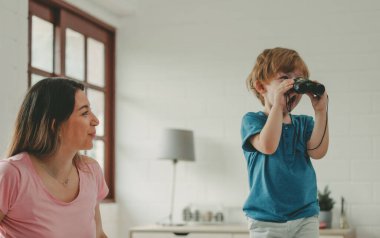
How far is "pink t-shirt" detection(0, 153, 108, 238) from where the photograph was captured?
2148 mm

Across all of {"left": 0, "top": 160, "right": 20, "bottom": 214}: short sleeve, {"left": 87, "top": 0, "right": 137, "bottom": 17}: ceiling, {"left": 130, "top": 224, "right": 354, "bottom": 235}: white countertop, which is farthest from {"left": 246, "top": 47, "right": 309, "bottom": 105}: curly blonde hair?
{"left": 87, "top": 0, "right": 137, "bottom": 17}: ceiling

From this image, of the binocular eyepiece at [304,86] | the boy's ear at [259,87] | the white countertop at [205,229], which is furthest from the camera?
the white countertop at [205,229]

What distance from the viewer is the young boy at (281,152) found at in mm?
2434

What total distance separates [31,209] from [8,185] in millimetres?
108

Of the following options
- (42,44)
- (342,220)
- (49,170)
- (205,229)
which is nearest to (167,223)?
(205,229)

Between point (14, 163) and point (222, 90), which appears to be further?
point (222, 90)

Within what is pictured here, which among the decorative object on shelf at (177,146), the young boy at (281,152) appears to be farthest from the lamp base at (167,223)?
the young boy at (281,152)

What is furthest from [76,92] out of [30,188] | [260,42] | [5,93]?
[260,42]

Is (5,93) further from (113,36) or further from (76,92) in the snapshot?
(113,36)

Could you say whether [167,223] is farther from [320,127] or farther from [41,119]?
[41,119]

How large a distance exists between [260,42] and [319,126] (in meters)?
2.64

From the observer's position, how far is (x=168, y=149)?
490cm

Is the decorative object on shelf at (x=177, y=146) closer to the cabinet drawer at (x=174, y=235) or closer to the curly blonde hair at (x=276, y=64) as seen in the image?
the cabinet drawer at (x=174, y=235)

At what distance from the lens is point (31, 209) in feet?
7.14
